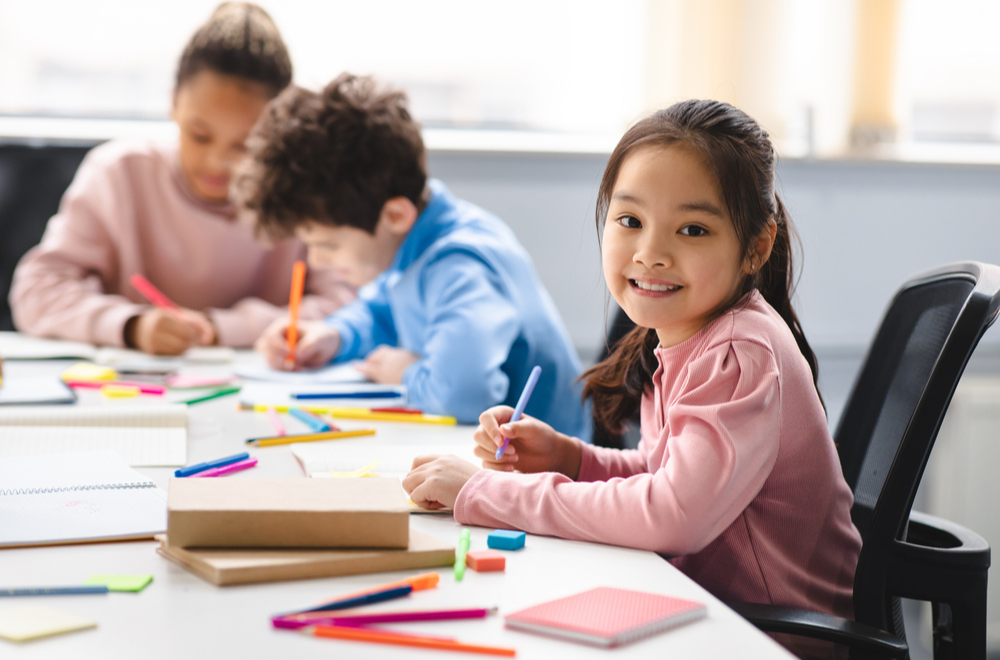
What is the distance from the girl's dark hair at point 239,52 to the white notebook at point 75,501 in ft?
3.80

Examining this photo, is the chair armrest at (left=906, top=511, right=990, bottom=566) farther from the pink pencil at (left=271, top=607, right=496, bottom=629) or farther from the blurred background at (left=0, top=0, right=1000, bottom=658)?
the blurred background at (left=0, top=0, right=1000, bottom=658)

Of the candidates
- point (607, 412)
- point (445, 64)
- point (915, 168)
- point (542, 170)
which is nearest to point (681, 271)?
point (607, 412)

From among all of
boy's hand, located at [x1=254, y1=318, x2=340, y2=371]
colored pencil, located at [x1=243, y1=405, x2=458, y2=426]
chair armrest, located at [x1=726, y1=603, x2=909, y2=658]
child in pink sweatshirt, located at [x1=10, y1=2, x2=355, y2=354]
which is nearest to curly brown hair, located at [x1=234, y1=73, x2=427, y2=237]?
boy's hand, located at [x1=254, y1=318, x2=340, y2=371]

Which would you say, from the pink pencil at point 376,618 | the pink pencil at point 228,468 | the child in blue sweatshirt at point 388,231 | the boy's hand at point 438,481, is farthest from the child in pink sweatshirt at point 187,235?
the pink pencil at point 376,618

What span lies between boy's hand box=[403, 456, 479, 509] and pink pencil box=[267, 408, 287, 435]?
30 centimetres

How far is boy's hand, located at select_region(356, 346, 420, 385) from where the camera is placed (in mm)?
1340

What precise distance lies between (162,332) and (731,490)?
1.19 meters

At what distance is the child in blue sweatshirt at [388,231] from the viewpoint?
1.36 m

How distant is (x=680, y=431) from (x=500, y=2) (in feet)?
5.70

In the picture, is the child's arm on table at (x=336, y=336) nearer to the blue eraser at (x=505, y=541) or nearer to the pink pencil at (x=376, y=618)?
the blue eraser at (x=505, y=541)

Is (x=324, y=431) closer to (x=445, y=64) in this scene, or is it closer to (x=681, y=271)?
(x=681, y=271)

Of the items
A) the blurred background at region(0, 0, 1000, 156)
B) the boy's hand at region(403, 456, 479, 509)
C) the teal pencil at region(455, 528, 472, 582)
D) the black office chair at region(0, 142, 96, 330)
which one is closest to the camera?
the teal pencil at region(455, 528, 472, 582)

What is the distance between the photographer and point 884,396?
0.96m

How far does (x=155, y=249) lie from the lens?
196 cm
